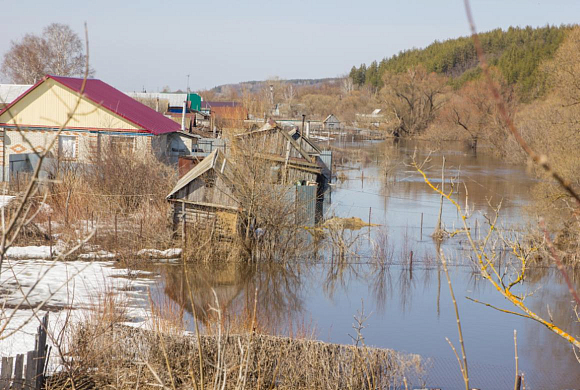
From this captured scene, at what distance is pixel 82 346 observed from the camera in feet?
30.3

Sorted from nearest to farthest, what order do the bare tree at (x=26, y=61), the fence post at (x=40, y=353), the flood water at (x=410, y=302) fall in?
the fence post at (x=40, y=353) < the flood water at (x=410, y=302) < the bare tree at (x=26, y=61)

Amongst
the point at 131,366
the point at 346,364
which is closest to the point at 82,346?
the point at 131,366

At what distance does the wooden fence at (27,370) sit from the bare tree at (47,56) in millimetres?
55411

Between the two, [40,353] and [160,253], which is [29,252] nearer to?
[160,253]

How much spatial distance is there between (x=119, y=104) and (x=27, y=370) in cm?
2231

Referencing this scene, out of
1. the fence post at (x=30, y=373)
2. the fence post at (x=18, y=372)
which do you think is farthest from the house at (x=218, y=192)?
the fence post at (x=18, y=372)

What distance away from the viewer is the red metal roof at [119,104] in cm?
2681

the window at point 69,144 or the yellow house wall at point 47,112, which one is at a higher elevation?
the yellow house wall at point 47,112

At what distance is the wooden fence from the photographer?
780cm

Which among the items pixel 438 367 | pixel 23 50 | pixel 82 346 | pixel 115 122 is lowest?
pixel 438 367

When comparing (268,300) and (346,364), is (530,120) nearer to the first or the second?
(268,300)

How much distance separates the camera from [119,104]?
2892 cm

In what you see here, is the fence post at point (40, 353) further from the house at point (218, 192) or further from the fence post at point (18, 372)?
the house at point (218, 192)

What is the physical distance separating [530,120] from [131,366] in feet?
146
